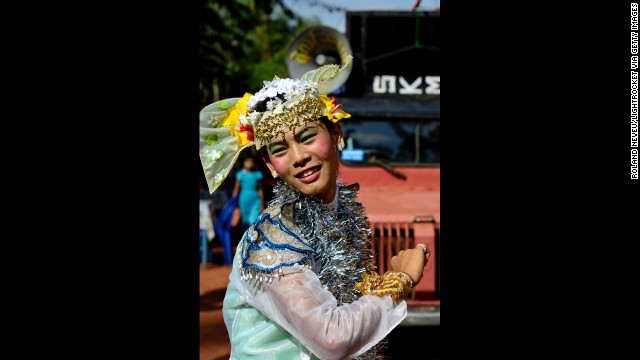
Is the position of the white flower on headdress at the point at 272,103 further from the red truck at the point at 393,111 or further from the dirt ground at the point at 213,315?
the dirt ground at the point at 213,315

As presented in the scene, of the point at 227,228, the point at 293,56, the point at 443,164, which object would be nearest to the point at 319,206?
the point at 443,164

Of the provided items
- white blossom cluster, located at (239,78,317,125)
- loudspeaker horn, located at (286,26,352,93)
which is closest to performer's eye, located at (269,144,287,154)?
white blossom cluster, located at (239,78,317,125)

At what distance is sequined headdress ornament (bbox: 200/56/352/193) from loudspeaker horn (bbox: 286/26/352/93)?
3127 millimetres

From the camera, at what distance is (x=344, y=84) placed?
554cm

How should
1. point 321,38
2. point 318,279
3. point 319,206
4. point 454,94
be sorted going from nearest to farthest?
point 318,279 → point 319,206 → point 454,94 → point 321,38

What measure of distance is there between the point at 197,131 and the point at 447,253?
3.17 ft

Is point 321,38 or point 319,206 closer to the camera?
point 319,206

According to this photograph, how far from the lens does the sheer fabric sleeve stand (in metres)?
1.64

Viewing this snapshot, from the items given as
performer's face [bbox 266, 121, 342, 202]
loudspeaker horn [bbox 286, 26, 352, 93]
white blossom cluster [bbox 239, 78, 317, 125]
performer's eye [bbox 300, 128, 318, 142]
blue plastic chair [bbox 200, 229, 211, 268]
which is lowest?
blue plastic chair [bbox 200, 229, 211, 268]

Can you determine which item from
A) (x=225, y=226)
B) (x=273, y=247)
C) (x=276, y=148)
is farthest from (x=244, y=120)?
(x=225, y=226)

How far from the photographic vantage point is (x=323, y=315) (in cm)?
165

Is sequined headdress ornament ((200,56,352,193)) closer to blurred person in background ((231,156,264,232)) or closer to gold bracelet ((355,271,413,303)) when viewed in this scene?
gold bracelet ((355,271,413,303))

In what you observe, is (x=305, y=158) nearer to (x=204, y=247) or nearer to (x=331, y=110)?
(x=331, y=110)

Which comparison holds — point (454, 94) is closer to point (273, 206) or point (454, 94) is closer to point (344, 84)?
point (273, 206)
